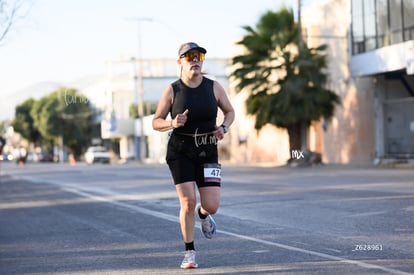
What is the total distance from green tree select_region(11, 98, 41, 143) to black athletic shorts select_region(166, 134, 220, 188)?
106056 mm

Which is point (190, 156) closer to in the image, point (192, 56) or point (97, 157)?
point (192, 56)

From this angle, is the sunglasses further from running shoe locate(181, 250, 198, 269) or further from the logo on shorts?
running shoe locate(181, 250, 198, 269)

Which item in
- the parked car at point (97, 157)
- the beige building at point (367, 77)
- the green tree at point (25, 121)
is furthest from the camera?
the green tree at point (25, 121)

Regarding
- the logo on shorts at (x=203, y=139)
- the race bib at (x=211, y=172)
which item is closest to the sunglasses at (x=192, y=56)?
the logo on shorts at (x=203, y=139)

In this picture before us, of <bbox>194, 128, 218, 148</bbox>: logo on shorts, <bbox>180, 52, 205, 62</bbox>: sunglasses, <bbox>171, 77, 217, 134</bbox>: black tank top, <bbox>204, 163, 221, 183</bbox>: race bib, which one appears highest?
<bbox>180, 52, 205, 62</bbox>: sunglasses

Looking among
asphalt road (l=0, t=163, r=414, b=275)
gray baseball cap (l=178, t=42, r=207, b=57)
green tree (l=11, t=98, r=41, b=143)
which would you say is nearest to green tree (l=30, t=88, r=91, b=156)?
green tree (l=11, t=98, r=41, b=143)

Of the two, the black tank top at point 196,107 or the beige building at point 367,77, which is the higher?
the beige building at point 367,77

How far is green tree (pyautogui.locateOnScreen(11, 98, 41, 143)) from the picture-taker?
11150 centimetres

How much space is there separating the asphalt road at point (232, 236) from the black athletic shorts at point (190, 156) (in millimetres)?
845

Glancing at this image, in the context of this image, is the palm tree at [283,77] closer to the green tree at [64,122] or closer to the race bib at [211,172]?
the race bib at [211,172]

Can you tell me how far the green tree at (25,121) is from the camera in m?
112

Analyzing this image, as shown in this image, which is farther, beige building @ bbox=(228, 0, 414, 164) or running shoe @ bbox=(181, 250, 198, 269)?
beige building @ bbox=(228, 0, 414, 164)

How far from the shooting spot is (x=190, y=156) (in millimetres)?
7551

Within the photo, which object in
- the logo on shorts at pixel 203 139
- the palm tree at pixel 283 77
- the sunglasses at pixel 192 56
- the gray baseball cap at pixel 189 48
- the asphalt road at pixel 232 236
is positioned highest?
the palm tree at pixel 283 77
